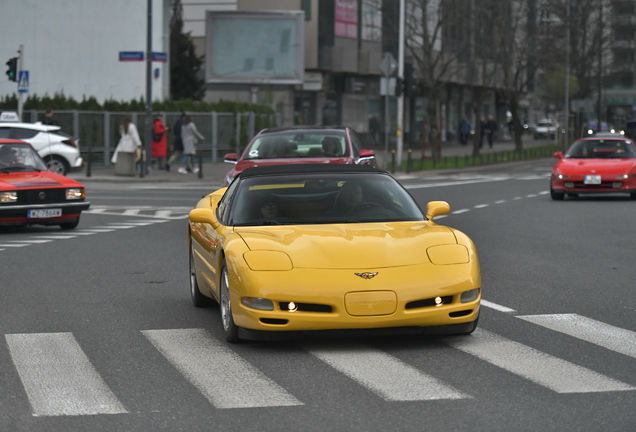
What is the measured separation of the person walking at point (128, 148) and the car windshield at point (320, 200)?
26101mm

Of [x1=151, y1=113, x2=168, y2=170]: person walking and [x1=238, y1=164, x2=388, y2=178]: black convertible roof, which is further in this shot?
[x1=151, y1=113, x2=168, y2=170]: person walking

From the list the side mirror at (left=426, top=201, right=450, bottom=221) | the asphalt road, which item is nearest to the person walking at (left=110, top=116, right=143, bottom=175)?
the asphalt road

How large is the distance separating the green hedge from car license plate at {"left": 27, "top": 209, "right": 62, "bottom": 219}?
886 inches

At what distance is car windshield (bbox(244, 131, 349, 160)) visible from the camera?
57.8ft

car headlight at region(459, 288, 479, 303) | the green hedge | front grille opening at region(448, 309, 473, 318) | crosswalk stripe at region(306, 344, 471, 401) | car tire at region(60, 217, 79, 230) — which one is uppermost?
the green hedge

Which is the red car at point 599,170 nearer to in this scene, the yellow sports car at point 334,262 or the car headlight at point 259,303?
the yellow sports car at point 334,262

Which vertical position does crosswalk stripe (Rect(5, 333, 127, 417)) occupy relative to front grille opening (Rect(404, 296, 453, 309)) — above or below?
below

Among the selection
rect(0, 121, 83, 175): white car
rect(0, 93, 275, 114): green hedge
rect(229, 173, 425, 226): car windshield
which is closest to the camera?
rect(229, 173, 425, 226): car windshield

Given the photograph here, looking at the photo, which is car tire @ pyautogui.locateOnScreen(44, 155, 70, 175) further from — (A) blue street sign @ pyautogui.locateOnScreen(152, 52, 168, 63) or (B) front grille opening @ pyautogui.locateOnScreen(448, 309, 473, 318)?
(B) front grille opening @ pyautogui.locateOnScreen(448, 309, 473, 318)

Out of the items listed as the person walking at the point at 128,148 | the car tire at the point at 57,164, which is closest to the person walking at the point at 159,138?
the person walking at the point at 128,148

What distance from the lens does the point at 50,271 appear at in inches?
505

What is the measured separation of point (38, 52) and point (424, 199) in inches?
1068

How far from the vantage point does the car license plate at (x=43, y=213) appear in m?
17.4

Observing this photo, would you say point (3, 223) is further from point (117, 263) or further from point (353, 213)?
point (353, 213)
